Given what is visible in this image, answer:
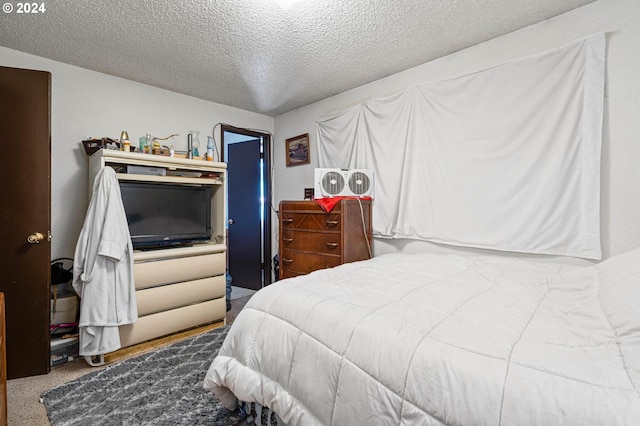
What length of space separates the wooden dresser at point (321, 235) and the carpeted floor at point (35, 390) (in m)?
1.39

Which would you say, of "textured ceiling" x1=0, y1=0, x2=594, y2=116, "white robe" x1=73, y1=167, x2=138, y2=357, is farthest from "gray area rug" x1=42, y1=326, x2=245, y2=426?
"textured ceiling" x1=0, y1=0, x2=594, y2=116

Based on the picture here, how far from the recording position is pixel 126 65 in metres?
2.57

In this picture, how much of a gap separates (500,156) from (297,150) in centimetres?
230

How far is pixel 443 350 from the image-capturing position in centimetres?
81

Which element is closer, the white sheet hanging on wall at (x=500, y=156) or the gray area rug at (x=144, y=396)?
the gray area rug at (x=144, y=396)

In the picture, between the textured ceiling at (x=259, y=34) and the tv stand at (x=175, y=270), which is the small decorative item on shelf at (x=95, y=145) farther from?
the textured ceiling at (x=259, y=34)

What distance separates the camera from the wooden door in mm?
1938

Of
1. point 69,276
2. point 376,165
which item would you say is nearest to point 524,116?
point 376,165

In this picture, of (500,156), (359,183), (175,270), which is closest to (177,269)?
(175,270)

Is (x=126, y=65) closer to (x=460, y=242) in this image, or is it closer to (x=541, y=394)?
(x=460, y=242)

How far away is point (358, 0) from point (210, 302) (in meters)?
2.68

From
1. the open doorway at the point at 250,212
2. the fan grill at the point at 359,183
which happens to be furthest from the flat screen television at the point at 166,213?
the fan grill at the point at 359,183

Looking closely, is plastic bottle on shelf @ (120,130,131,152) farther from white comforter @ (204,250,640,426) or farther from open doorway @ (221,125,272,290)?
white comforter @ (204,250,640,426)

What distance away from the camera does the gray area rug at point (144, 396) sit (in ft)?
5.09
